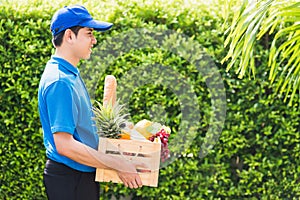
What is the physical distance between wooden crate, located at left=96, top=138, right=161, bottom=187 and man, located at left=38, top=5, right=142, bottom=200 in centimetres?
3

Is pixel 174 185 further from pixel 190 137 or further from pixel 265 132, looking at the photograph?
pixel 265 132

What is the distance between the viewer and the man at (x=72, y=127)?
276 cm

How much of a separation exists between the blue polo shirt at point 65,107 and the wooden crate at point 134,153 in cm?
10

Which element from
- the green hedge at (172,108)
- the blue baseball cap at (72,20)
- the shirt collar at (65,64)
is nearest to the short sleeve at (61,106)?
the shirt collar at (65,64)

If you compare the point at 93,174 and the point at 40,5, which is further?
the point at 40,5

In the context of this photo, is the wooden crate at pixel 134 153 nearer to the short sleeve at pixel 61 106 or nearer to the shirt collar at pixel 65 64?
the short sleeve at pixel 61 106

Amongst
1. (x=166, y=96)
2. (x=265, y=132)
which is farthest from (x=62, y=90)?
(x=265, y=132)

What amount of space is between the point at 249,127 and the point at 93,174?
1938mm

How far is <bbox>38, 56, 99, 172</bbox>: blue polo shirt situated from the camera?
2.72 metres

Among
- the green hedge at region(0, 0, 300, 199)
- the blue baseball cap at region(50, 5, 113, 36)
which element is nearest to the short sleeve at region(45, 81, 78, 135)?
the blue baseball cap at region(50, 5, 113, 36)

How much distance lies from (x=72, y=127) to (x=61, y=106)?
105 millimetres

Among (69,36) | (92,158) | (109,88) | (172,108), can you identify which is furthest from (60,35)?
(172,108)

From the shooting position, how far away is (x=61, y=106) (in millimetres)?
2721

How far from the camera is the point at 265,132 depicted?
466cm
